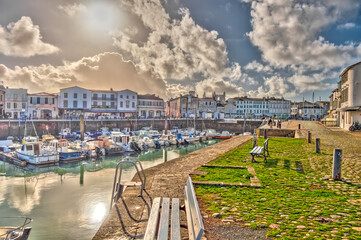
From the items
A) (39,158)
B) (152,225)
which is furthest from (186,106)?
A: (152,225)

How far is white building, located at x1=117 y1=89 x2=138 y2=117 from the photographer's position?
76.2 m

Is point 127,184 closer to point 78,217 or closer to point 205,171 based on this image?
point 205,171

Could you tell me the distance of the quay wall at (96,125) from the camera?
49250 millimetres

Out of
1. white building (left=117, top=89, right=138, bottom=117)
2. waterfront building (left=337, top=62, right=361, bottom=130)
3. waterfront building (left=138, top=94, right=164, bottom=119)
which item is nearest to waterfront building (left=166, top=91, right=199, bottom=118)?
waterfront building (left=138, top=94, right=164, bottom=119)

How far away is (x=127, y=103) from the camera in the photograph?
7731cm

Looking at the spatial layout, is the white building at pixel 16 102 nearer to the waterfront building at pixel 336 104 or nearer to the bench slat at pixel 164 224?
the waterfront building at pixel 336 104

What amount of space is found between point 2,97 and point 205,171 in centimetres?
6963

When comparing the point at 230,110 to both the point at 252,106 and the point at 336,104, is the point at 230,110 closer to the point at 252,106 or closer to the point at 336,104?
the point at 252,106

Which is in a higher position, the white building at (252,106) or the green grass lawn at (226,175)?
the white building at (252,106)

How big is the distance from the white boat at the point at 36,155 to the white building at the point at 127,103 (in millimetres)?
49308

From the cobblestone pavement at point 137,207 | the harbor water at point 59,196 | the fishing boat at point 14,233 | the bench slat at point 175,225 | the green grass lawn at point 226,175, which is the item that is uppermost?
the bench slat at point 175,225

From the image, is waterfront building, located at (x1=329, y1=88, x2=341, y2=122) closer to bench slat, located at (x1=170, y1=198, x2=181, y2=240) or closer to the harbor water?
the harbor water

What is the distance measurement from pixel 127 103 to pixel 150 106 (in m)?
8.35

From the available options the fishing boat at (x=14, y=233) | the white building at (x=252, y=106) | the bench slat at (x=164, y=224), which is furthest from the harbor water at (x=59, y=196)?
the white building at (x=252, y=106)
